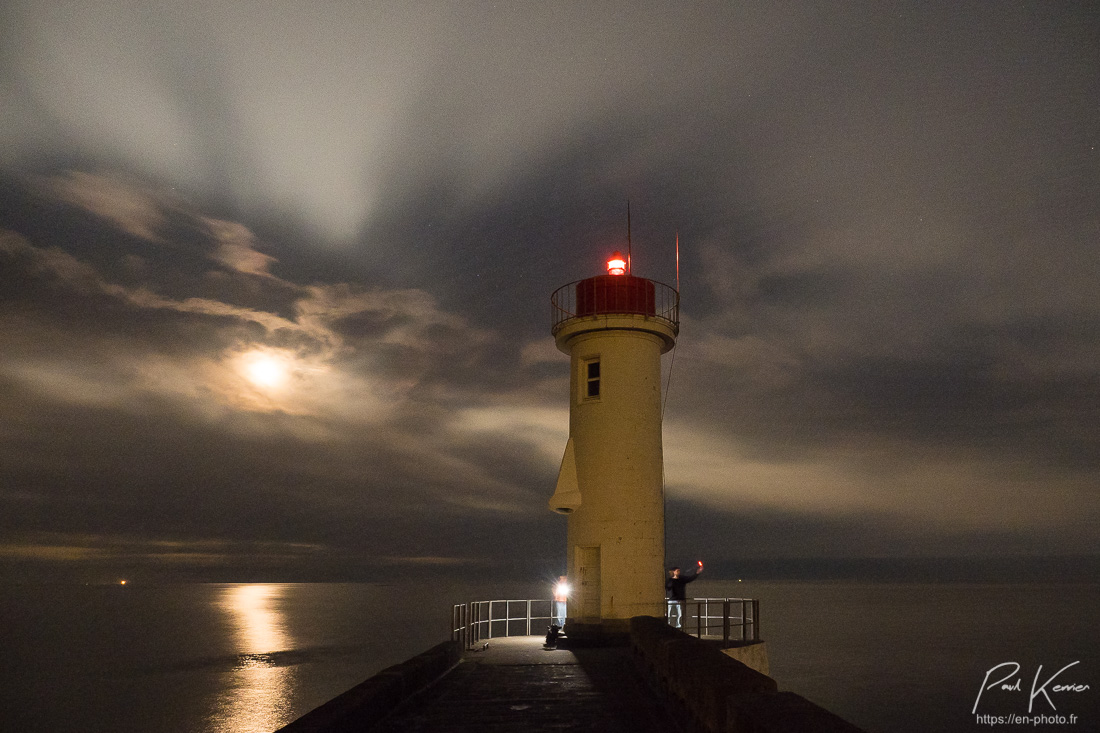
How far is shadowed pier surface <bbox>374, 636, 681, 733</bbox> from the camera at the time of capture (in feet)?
26.5

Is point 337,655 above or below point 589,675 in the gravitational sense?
below

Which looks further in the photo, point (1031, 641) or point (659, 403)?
point (1031, 641)

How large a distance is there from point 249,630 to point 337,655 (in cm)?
4490

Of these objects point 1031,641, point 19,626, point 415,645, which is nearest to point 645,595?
point 415,645

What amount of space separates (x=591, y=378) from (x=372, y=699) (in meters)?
11.5

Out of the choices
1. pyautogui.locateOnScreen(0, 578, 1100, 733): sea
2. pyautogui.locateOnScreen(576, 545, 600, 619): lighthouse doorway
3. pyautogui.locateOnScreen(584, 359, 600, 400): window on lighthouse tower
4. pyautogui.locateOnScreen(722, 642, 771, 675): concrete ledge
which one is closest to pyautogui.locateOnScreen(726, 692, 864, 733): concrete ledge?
pyautogui.locateOnScreen(722, 642, 771, 675): concrete ledge

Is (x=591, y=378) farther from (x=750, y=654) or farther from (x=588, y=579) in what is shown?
(x=750, y=654)

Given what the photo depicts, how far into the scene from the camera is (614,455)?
17797mm

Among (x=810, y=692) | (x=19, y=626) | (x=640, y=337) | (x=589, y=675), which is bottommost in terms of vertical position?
(x=19, y=626)

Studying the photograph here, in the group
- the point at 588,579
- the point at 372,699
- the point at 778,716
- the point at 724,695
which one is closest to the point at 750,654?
the point at 588,579

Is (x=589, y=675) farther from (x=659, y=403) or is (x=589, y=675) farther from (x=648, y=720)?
(x=659, y=403)

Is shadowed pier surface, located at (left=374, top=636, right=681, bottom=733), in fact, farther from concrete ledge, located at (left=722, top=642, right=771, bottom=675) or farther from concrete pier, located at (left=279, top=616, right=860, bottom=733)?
concrete ledge, located at (left=722, top=642, right=771, bottom=675)

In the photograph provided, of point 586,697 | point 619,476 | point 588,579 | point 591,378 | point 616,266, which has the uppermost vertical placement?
point 616,266

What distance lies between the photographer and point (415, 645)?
288ft
